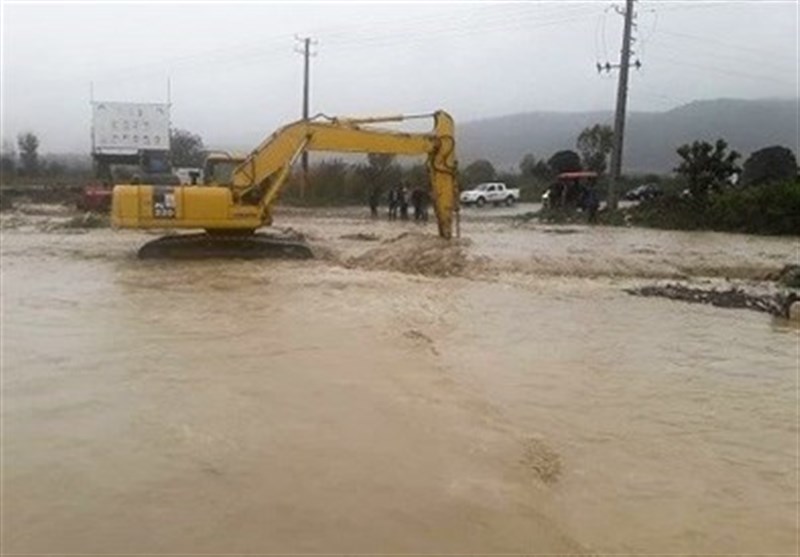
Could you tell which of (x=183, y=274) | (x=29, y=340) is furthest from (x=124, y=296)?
(x=29, y=340)

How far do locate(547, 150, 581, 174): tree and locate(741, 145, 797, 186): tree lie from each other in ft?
27.6

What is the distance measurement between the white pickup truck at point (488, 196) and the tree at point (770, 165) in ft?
37.9

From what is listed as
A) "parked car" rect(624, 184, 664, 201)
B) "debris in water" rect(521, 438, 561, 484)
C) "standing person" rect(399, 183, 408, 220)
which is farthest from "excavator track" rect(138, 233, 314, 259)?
"parked car" rect(624, 184, 664, 201)

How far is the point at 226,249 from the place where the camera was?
18.2 metres

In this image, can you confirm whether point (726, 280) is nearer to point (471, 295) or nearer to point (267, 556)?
point (471, 295)

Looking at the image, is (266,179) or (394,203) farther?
(394,203)

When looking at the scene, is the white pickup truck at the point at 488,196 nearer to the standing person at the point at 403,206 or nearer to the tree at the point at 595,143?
the tree at the point at 595,143

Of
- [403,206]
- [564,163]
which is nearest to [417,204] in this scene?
[403,206]

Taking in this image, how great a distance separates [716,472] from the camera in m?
6.19

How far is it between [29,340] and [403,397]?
4504 mm

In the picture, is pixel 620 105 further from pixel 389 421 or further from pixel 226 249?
pixel 389 421

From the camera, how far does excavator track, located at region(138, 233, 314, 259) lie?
1802 cm

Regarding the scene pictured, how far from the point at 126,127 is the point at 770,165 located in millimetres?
34207

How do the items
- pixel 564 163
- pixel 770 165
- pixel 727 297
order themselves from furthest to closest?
pixel 564 163 < pixel 770 165 < pixel 727 297
